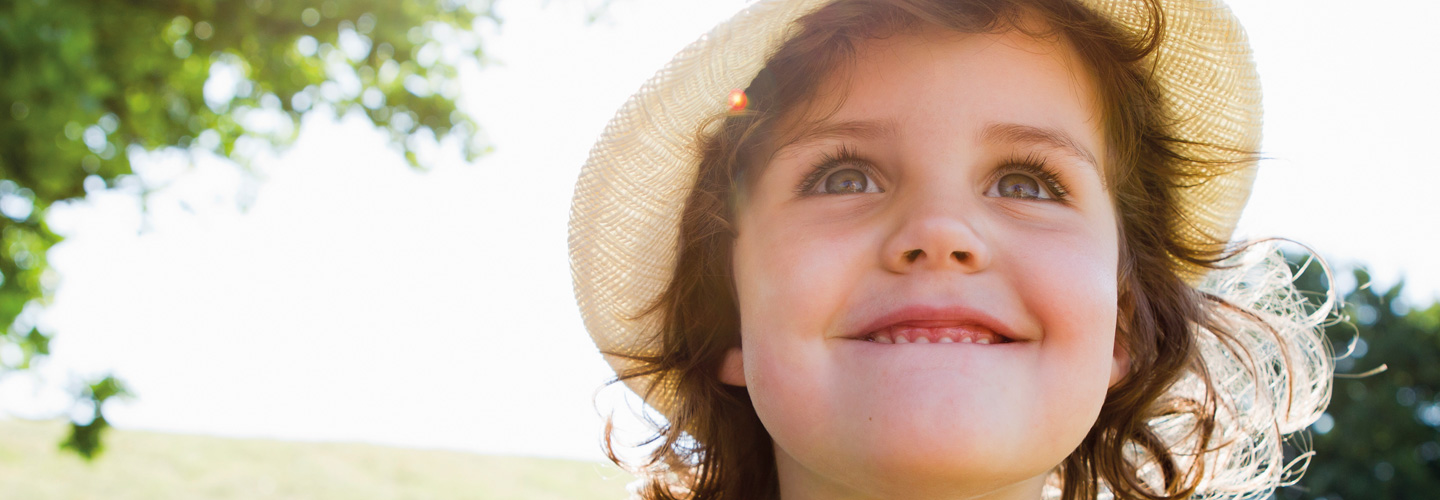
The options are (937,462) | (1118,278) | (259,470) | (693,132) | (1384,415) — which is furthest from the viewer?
(1384,415)

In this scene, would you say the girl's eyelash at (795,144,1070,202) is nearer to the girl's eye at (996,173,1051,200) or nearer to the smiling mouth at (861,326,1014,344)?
the girl's eye at (996,173,1051,200)

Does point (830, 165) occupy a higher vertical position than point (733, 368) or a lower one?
higher

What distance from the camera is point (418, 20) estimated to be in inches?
189

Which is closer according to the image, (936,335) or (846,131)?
(936,335)

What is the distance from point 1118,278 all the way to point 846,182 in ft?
2.02

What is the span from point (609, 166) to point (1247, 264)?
1.40 m

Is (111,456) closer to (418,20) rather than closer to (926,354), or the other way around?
(418,20)

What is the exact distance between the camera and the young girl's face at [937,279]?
130 centimetres

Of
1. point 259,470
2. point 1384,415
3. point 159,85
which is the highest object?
point 159,85

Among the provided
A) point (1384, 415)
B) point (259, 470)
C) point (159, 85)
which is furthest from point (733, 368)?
point (1384, 415)

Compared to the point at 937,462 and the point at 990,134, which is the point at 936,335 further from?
the point at 990,134

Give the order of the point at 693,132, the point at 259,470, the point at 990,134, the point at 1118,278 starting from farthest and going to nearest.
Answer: the point at 259,470 < the point at 1118,278 < the point at 693,132 < the point at 990,134

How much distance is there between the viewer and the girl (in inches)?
53.0

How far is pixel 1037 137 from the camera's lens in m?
1.48
